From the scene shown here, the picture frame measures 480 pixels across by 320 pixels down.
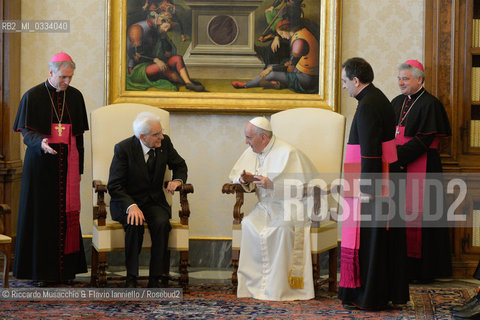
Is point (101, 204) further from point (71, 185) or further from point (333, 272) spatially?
point (333, 272)

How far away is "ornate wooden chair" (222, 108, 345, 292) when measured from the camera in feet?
18.3

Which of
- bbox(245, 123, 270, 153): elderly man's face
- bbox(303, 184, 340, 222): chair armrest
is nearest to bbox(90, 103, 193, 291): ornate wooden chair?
bbox(245, 123, 270, 153): elderly man's face

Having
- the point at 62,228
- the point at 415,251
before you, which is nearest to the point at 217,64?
the point at 62,228

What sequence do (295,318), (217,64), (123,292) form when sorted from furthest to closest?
(217,64), (123,292), (295,318)

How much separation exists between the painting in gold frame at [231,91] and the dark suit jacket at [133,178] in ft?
2.86

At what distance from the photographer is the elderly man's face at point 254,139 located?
5547mm

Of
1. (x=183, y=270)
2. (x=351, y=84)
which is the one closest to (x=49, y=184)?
(x=183, y=270)

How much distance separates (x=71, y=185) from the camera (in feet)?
18.7

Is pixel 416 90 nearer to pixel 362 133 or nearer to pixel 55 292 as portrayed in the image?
pixel 362 133

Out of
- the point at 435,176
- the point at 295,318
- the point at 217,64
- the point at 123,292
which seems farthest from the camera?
the point at 217,64

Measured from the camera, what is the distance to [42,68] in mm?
6555

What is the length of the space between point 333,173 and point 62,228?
7.70 feet

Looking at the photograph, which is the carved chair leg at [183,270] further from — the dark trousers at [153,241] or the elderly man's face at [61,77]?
the elderly man's face at [61,77]

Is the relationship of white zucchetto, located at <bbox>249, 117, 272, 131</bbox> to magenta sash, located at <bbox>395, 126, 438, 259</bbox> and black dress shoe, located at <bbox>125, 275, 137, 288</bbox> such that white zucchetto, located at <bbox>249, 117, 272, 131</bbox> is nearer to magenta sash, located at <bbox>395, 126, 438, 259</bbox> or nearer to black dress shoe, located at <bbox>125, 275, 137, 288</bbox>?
magenta sash, located at <bbox>395, 126, 438, 259</bbox>
